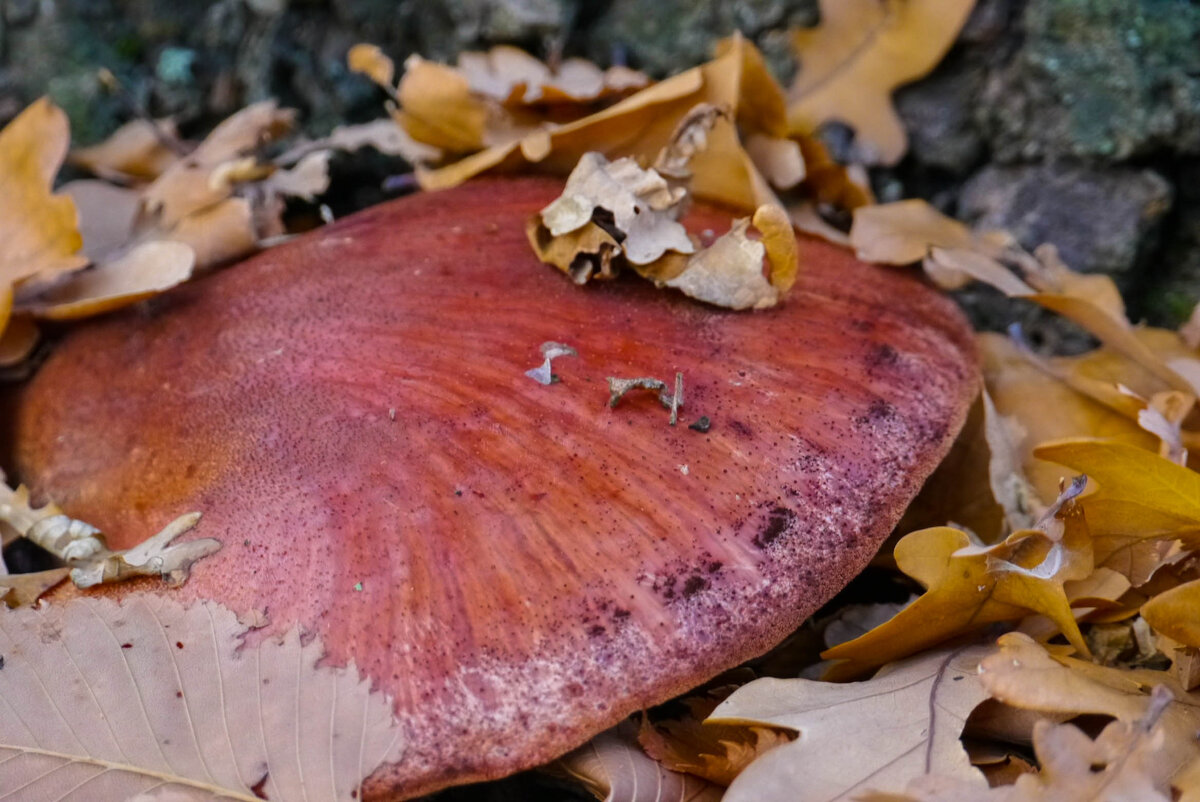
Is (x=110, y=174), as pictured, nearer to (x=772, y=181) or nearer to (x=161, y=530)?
(x=161, y=530)

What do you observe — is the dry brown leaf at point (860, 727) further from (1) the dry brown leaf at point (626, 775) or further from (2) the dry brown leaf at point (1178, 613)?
(2) the dry brown leaf at point (1178, 613)

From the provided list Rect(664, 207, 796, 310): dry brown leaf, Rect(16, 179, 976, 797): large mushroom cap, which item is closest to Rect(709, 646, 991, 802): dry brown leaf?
Rect(16, 179, 976, 797): large mushroom cap

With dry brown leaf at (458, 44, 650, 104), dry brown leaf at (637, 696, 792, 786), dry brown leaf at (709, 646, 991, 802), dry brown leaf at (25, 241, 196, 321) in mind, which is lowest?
dry brown leaf at (637, 696, 792, 786)

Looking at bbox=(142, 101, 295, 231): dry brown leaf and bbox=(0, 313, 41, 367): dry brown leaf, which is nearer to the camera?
bbox=(0, 313, 41, 367): dry brown leaf

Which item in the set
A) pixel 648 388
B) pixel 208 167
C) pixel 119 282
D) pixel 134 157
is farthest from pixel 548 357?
pixel 134 157

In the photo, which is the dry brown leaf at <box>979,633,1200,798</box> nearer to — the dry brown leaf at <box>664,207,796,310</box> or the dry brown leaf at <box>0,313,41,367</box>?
the dry brown leaf at <box>664,207,796,310</box>
